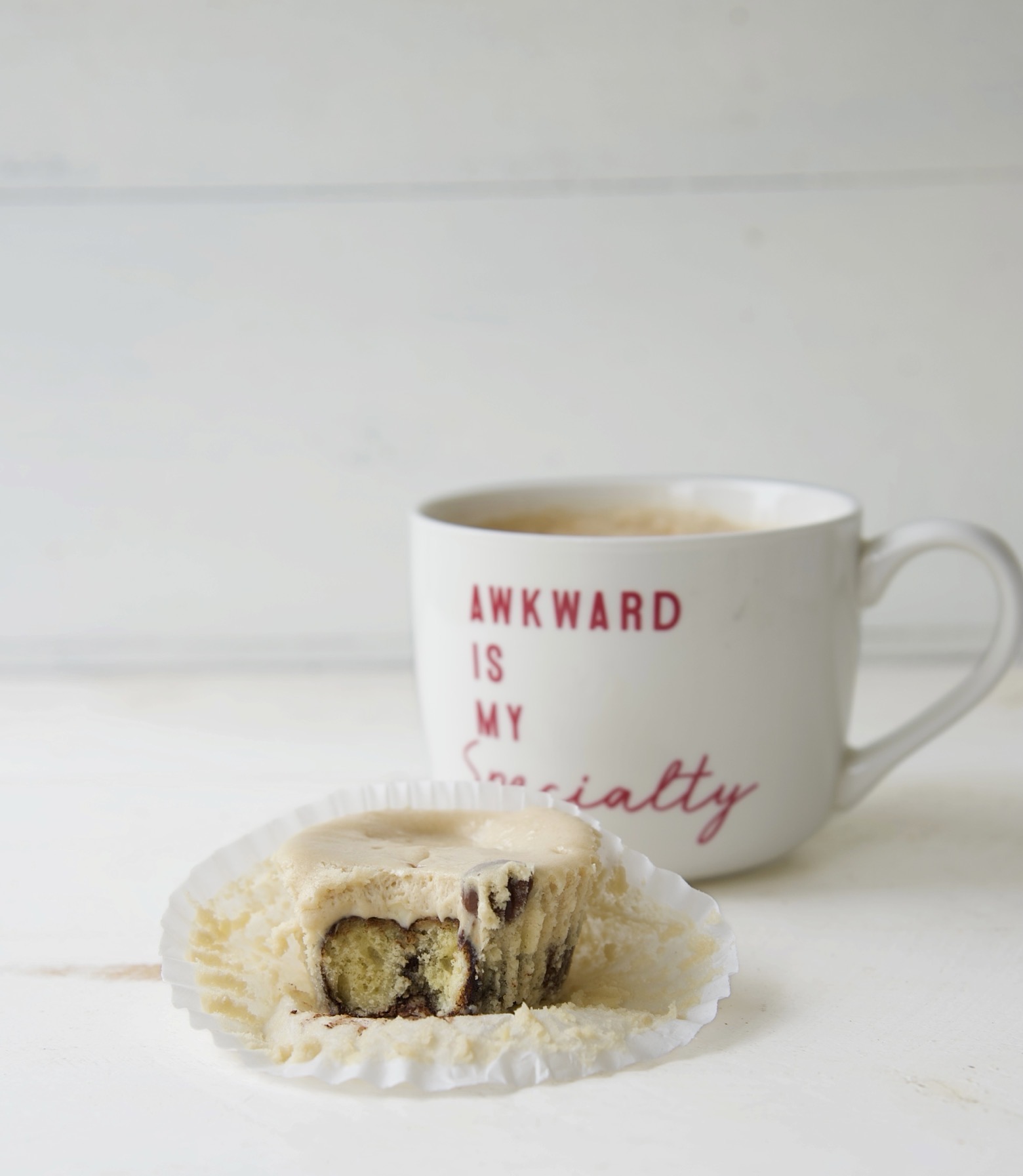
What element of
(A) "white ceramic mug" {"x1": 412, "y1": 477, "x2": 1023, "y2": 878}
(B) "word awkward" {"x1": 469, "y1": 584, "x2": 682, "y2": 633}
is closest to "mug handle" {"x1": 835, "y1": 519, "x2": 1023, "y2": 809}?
(A) "white ceramic mug" {"x1": 412, "y1": 477, "x2": 1023, "y2": 878}

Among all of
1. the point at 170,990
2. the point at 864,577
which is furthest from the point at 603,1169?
the point at 864,577

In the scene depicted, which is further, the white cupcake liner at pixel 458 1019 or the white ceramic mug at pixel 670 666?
the white ceramic mug at pixel 670 666

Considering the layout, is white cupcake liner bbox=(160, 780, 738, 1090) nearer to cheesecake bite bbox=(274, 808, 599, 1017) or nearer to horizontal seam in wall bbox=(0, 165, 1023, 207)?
cheesecake bite bbox=(274, 808, 599, 1017)

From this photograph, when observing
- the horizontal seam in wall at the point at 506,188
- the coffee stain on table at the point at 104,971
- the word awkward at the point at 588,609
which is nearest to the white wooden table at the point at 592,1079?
the coffee stain on table at the point at 104,971

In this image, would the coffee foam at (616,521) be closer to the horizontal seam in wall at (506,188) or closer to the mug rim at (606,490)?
the mug rim at (606,490)

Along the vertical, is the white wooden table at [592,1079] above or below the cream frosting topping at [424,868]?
below

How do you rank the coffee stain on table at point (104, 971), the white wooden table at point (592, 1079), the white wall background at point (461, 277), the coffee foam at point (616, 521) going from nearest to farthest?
the white wooden table at point (592, 1079)
the coffee stain on table at point (104, 971)
the coffee foam at point (616, 521)
the white wall background at point (461, 277)

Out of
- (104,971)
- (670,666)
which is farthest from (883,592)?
(104,971)
